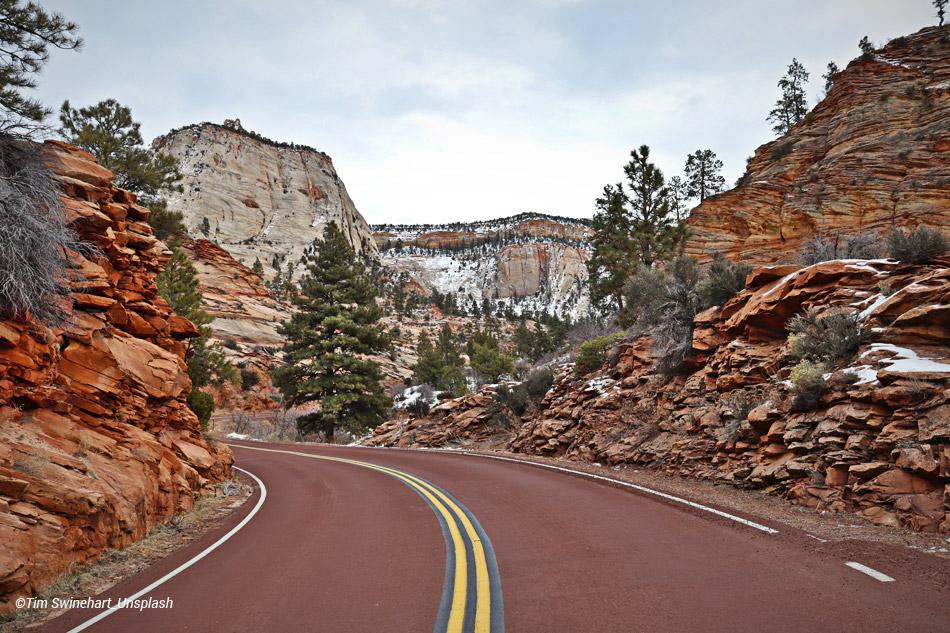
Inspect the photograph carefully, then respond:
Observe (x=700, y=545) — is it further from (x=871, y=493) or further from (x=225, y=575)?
(x=225, y=575)

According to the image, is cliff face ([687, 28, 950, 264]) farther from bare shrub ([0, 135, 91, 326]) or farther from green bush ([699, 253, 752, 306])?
bare shrub ([0, 135, 91, 326])

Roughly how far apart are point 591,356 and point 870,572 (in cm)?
1350

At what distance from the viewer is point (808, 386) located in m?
8.20

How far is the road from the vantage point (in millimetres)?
3900

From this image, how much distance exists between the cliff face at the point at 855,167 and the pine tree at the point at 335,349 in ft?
71.2

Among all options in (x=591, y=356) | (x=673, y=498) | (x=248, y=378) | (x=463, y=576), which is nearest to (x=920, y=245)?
(x=673, y=498)

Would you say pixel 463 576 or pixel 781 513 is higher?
pixel 463 576

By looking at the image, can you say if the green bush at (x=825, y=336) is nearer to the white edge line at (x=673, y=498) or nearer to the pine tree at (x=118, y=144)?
the white edge line at (x=673, y=498)

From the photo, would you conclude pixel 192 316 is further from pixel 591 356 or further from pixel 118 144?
pixel 591 356

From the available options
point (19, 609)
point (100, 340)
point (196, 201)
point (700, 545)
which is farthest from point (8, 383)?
point (196, 201)

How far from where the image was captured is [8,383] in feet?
20.0

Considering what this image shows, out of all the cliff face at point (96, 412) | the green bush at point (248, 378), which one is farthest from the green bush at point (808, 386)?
the green bush at point (248, 378)

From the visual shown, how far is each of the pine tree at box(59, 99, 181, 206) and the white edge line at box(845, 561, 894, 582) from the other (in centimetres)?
2217

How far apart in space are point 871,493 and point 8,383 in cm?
1181
